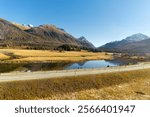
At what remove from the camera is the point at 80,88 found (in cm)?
4062

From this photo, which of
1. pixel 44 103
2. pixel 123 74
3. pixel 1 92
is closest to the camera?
pixel 44 103

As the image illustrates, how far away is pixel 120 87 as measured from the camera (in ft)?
144

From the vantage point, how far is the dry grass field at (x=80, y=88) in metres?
34.7

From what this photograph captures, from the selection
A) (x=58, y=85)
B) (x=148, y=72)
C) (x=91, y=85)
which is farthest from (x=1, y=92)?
(x=148, y=72)

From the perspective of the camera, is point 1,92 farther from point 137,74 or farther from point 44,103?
point 137,74

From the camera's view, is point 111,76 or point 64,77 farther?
point 111,76

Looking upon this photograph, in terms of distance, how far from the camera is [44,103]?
30.8 m

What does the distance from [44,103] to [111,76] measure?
2511 cm

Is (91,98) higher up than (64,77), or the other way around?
(64,77)

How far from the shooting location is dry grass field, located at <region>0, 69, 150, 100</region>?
1367 inches

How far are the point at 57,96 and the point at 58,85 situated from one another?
4.63 m

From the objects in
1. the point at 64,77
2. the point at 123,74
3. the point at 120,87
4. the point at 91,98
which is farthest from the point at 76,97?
the point at 123,74

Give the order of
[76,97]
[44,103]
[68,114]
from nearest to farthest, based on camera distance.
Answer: [68,114]
[44,103]
[76,97]

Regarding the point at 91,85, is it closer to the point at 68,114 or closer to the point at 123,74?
the point at 123,74
